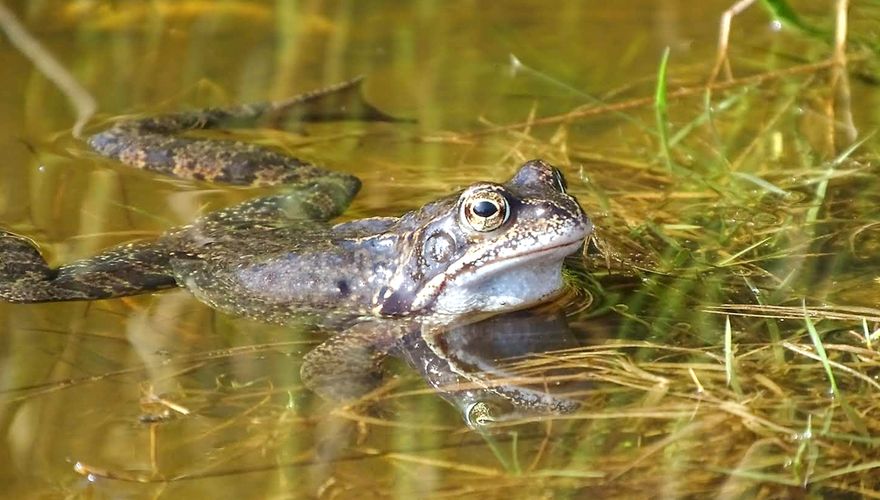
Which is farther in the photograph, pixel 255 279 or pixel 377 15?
pixel 377 15

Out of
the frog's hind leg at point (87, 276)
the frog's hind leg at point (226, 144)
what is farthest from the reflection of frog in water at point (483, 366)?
the frog's hind leg at point (226, 144)

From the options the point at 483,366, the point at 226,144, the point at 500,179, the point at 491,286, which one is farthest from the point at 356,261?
the point at 226,144

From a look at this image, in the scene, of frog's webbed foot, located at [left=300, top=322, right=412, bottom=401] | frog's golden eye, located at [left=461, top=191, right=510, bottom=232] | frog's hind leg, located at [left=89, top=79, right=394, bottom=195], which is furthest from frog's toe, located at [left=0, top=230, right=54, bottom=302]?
frog's golden eye, located at [left=461, top=191, right=510, bottom=232]

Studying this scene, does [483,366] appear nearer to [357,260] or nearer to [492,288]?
[492,288]

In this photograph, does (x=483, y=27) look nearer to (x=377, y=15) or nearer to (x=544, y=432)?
(x=377, y=15)

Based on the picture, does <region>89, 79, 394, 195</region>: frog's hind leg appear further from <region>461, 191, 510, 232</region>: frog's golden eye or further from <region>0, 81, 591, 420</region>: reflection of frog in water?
<region>461, 191, 510, 232</region>: frog's golden eye

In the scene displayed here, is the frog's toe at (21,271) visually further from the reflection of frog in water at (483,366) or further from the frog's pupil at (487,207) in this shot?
the frog's pupil at (487,207)

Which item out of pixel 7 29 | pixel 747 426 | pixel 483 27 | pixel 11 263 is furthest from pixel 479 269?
pixel 7 29

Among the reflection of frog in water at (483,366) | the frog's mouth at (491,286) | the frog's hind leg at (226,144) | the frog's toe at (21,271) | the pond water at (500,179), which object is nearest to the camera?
the pond water at (500,179)
